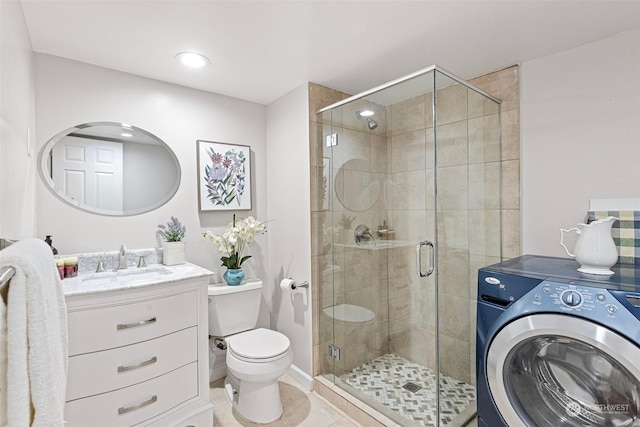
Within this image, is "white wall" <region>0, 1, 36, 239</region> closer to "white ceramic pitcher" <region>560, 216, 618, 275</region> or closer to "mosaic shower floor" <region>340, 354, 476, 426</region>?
"mosaic shower floor" <region>340, 354, 476, 426</region>

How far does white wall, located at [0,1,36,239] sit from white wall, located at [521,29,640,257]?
2486mm

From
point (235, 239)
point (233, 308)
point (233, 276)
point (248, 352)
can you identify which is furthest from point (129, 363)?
point (235, 239)

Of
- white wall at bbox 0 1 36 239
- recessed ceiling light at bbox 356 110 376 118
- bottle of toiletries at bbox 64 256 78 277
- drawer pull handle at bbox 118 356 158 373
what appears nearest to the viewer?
white wall at bbox 0 1 36 239

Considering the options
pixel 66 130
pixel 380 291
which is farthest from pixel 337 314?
pixel 66 130

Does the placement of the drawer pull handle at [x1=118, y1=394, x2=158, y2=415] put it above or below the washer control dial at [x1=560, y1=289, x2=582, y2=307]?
below

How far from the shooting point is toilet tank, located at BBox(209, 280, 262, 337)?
216 centimetres

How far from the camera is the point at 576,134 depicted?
178 centimetres

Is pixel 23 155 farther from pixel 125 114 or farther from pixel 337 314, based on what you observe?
pixel 337 314

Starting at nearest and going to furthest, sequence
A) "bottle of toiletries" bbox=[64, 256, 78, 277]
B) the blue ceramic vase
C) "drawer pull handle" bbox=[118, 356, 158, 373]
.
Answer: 1. "drawer pull handle" bbox=[118, 356, 158, 373]
2. "bottle of toiletries" bbox=[64, 256, 78, 277]
3. the blue ceramic vase

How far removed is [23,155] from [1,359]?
122 centimetres

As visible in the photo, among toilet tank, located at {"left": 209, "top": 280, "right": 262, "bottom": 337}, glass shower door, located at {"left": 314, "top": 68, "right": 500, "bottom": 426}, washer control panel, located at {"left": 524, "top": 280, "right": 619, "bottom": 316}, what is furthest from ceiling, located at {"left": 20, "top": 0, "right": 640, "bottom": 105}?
toilet tank, located at {"left": 209, "top": 280, "right": 262, "bottom": 337}

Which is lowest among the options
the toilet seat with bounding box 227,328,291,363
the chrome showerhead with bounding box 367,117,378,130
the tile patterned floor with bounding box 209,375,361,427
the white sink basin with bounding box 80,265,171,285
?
the tile patterned floor with bounding box 209,375,361,427

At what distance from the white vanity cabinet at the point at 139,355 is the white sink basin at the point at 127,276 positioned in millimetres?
123

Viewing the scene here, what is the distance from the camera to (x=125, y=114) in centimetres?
209
